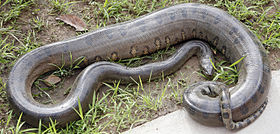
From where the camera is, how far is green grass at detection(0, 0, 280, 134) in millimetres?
5086

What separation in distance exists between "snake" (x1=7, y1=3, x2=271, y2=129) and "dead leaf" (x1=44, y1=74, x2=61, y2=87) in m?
0.16

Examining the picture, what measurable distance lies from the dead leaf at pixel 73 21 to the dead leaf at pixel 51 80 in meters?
1.28

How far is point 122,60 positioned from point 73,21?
148 cm

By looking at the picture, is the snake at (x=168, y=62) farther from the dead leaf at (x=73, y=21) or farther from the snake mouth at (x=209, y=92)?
the dead leaf at (x=73, y=21)

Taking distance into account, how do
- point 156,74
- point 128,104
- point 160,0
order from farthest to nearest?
1. point 160,0
2. point 156,74
3. point 128,104

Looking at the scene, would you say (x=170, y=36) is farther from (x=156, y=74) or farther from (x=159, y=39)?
(x=156, y=74)

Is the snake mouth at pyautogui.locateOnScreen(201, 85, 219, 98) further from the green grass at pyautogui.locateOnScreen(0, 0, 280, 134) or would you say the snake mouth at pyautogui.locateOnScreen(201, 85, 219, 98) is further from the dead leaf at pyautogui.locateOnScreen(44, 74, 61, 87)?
the dead leaf at pyautogui.locateOnScreen(44, 74, 61, 87)

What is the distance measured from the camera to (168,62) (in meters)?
5.77

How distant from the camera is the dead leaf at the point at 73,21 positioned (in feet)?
21.6

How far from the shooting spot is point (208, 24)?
613cm

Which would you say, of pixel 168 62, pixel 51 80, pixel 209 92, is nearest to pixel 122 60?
pixel 168 62

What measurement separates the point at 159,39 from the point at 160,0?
53.6 inches

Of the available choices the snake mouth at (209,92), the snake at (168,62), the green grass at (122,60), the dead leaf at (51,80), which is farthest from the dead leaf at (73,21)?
the snake mouth at (209,92)

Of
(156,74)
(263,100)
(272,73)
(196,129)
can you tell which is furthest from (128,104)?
(272,73)
